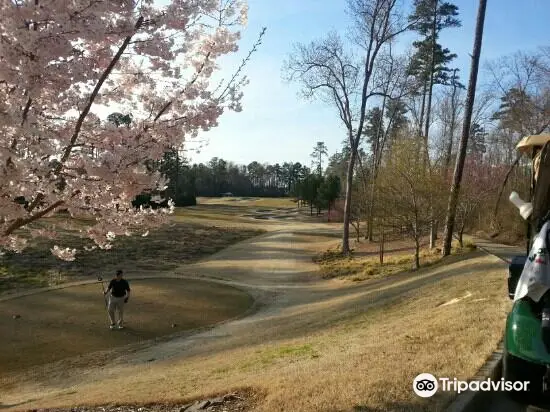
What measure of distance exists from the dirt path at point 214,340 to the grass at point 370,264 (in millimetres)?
1277

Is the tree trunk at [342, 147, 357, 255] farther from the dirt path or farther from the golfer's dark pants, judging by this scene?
the golfer's dark pants

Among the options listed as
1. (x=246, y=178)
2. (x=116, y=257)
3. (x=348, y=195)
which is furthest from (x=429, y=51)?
(x=246, y=178)

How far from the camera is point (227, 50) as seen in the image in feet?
21.5

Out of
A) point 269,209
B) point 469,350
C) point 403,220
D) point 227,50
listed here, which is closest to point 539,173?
point 469,350

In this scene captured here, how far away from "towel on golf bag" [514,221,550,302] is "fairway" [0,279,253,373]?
41.9 ft

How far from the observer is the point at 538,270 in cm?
386

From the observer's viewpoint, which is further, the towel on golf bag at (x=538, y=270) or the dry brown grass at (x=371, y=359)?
the dry brown grass at (x=371, y=359)

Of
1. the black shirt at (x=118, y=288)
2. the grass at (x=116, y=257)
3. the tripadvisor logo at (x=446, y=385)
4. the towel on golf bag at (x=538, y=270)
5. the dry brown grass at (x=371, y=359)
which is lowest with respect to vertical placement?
the grass at (x=116, y=257)

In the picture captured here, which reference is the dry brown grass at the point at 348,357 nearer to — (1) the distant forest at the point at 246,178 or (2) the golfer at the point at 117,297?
(2) the golfer at the point at 117,297

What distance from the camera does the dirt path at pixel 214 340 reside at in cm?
958

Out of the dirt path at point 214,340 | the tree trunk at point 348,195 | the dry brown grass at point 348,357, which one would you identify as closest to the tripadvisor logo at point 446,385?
the dry brown grass at point 348,357

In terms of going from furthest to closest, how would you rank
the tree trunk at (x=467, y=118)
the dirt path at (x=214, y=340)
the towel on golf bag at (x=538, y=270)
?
1. the tree trunk at (x=467, y=118)
2. the dirt path at (x=214, y=340)
3. the towel on golf bag at (x=538, y=270)

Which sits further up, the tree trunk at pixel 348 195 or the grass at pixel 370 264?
the tree trunk at pixel 348 195

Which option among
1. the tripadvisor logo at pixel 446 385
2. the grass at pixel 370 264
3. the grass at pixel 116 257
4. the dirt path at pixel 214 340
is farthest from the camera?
the grass at pixel 116 257
